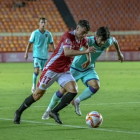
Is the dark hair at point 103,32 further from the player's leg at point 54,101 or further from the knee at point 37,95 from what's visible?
the knee at point 37,95

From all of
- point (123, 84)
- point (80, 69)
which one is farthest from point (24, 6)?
point (80, 69)

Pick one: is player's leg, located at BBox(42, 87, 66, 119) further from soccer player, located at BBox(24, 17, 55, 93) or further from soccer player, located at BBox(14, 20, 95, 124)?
soccer player, located at BBox(24, 17, 55, 93)

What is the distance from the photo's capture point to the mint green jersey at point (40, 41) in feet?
44.1

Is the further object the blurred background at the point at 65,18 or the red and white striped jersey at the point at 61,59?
the blurred background at the point at 65,18

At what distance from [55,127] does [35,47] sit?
6.30 metres

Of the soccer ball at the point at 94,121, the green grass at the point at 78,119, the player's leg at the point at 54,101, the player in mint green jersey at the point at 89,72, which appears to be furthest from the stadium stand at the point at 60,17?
the soccer ball at the point at 94,121

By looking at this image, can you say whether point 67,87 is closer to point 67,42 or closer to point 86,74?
point 67,42

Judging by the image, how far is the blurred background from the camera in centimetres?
3272

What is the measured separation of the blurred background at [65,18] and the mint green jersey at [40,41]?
18752 millimetres

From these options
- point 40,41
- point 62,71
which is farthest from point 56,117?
point 40,41

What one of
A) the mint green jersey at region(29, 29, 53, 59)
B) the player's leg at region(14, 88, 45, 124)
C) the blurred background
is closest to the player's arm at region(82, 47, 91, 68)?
the player's leg at region(14, 88, 45, 124)

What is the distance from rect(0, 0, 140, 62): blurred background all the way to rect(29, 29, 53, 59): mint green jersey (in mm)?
18752

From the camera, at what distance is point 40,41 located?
1354cm

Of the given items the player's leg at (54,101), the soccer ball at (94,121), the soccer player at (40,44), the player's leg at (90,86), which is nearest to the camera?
the soccer ball at (94,121)
